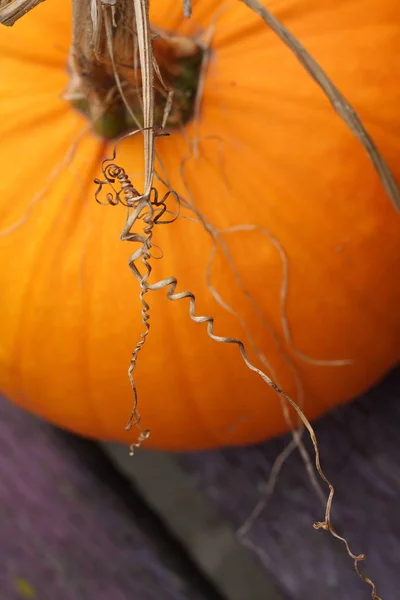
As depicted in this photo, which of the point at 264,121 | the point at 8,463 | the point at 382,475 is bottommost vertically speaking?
the point at 382,475

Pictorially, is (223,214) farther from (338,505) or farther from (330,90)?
(338,505)

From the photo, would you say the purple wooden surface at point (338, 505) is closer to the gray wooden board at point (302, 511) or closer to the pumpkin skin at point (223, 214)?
the gray wooden board at point (302, 511)

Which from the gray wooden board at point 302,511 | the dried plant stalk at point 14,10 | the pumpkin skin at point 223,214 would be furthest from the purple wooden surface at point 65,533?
the dried plant stalk at point 14,10

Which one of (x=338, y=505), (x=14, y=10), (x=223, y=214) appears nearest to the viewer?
(x=14, y=10)

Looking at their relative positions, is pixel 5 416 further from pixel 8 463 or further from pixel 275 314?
pixel 275 314

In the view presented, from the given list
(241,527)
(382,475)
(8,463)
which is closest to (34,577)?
(8,463)

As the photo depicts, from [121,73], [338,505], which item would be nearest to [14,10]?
[121,73]
